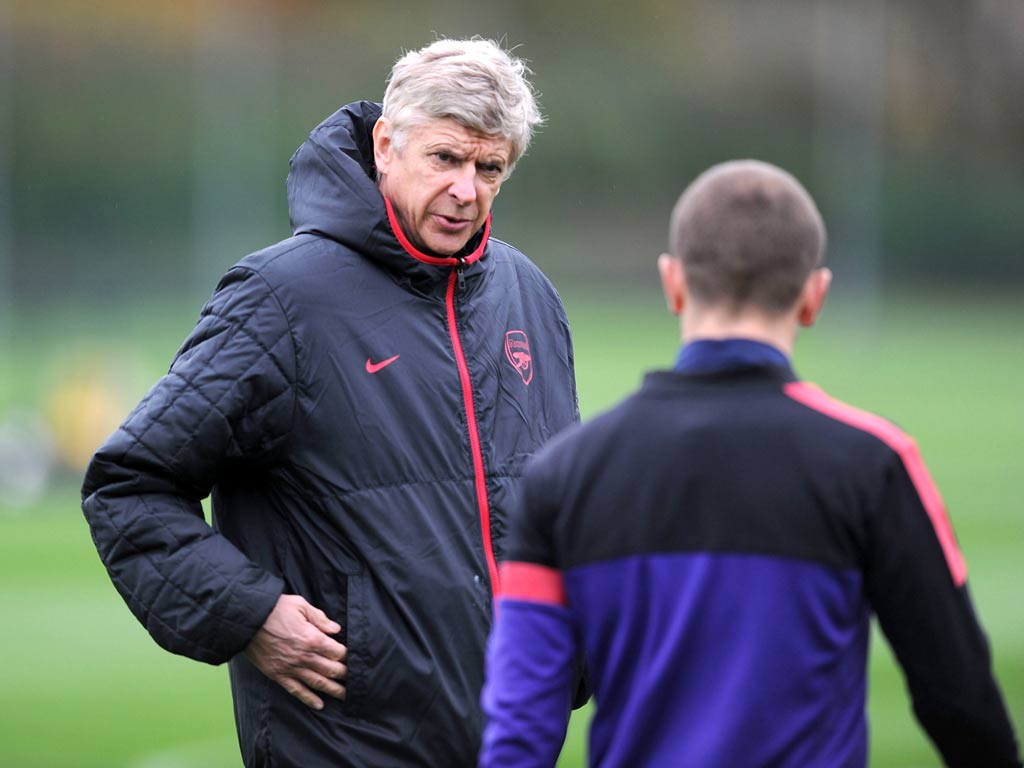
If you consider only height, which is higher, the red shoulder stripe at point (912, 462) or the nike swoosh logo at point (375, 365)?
the red shoulder stripe at point (912, 462)

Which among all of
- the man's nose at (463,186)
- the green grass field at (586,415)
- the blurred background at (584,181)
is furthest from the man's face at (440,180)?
the blurred background at (584,181)

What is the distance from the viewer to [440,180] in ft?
9.64

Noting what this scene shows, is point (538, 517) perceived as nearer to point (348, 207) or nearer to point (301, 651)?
point (301, 651)

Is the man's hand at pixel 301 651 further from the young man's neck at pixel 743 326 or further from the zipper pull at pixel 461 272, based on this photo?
the young man's neck at pixel 743 326

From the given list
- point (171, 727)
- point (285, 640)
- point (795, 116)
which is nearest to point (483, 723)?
point (285, 640)

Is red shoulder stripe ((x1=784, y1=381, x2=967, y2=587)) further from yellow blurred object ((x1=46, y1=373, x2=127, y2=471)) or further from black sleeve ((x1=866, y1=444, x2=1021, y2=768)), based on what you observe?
yellow blurred object ((x1=46, y1=373, x2=127, y2=471))

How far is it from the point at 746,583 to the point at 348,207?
1.27 metres

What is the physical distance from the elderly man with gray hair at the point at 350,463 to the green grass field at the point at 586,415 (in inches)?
133

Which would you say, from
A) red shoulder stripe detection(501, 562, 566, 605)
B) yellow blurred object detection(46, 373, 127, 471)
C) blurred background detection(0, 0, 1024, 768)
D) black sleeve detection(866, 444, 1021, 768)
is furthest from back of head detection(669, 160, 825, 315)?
yellow blurred object detection(46, 373, 127, 471)

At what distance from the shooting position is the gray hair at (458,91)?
289cm

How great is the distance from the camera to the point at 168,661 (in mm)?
8273

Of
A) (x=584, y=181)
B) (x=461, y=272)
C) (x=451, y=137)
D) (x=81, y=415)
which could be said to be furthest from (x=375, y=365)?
(x=584, y=181)

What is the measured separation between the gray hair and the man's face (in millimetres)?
22

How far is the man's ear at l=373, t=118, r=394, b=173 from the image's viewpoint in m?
2.99
